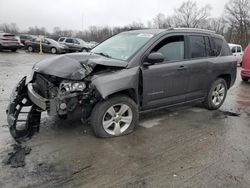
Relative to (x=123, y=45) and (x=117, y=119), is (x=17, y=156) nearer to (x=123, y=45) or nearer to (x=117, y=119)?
(x=117, y=119)

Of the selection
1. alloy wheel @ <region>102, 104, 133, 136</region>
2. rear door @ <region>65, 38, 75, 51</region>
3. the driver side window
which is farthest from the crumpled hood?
rear door @ <region>65, 38, 75, 51</region>

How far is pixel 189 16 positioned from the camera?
64.5 metres

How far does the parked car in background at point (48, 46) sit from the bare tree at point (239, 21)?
29.9 meters

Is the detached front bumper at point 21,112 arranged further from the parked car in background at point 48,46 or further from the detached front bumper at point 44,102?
the parked car in background at point 48,46

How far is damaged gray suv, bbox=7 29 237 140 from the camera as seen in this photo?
4.37 m

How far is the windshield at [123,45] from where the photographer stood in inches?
200

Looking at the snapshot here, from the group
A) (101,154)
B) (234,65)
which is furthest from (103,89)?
→ (234,65)

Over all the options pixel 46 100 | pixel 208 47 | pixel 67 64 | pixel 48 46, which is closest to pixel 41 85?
pixel 46 100

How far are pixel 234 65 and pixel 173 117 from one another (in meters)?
2.31

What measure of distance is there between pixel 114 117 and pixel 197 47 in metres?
2.59

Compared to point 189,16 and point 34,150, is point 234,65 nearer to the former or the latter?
point 34,150

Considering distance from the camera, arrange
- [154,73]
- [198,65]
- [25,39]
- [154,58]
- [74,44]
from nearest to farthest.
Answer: [154,58] → [154,73] → [198,65] → [74,44] → [25,39]

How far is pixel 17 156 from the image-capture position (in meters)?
3.92

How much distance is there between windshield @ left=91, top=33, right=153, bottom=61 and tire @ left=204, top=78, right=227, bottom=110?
226cm
